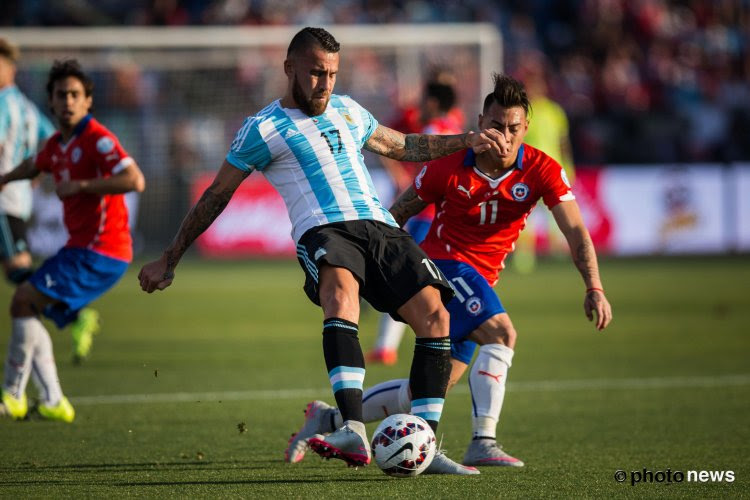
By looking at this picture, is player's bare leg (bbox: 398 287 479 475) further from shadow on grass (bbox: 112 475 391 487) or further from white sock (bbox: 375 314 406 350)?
white sock (bbox: 375 314 406 350)

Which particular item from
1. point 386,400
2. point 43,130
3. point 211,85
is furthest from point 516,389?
point 211,85

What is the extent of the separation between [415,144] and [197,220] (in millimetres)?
1194

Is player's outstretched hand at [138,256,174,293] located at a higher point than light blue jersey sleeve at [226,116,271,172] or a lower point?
lower

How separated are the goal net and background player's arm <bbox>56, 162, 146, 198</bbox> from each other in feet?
39.3

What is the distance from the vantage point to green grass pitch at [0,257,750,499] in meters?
5.42

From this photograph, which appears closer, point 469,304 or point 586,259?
point 586,259

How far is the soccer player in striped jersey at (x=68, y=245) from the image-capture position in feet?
24.5

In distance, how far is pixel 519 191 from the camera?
6227 mm

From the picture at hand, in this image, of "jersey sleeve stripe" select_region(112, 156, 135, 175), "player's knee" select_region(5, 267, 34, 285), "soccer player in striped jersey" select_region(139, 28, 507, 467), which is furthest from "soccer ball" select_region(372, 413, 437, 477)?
"player's knee" select_region(5, 267, 34, 285)

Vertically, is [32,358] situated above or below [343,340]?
below

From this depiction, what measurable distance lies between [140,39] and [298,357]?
8933 mm

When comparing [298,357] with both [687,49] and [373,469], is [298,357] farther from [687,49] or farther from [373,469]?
[687,49]

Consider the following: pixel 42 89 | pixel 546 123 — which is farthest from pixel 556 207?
pixel 42 89

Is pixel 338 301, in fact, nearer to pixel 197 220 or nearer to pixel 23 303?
pixel 197 220
